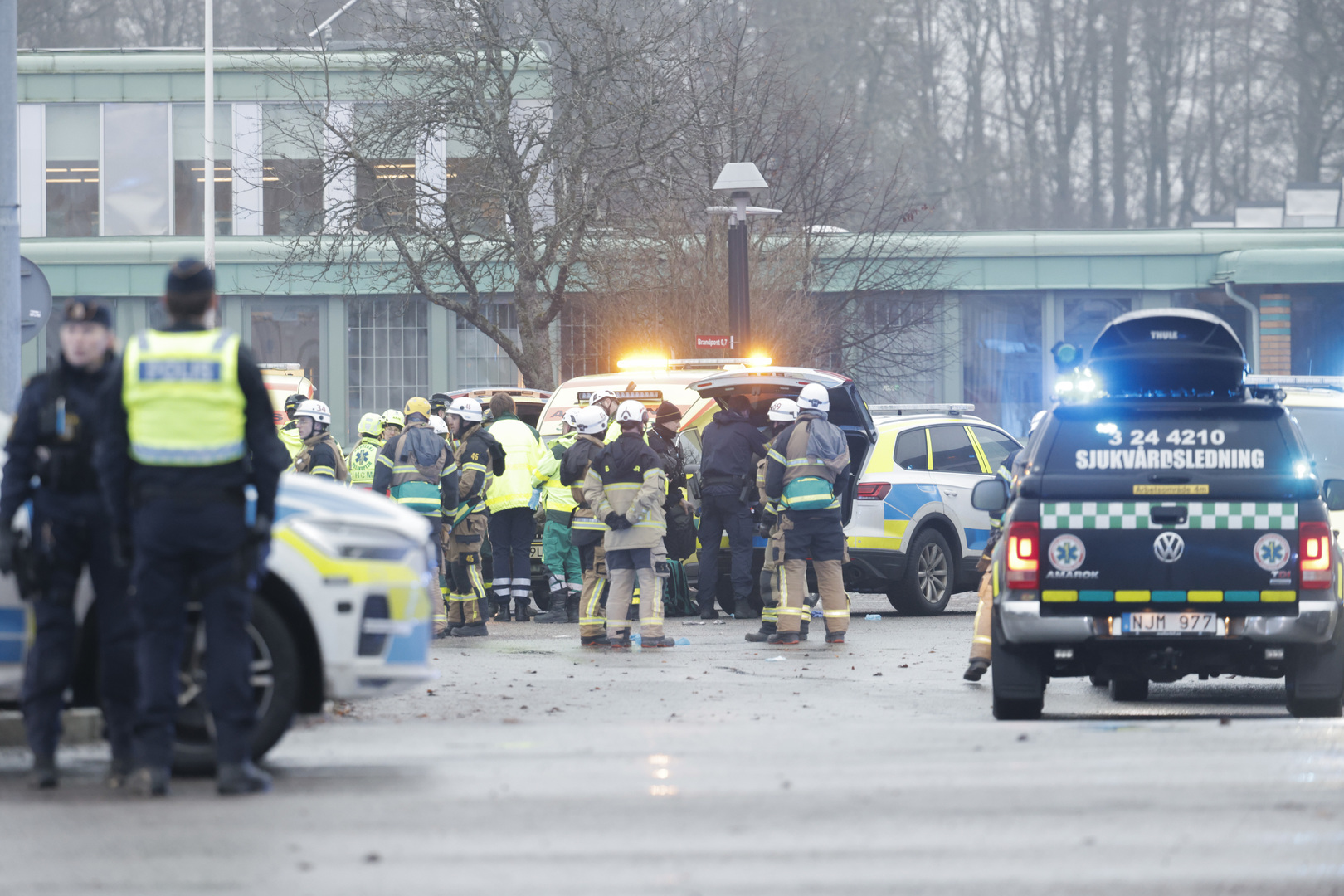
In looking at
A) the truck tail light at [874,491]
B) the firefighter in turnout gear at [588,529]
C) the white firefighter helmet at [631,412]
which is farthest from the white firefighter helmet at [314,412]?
the truck tail light at [874,491]

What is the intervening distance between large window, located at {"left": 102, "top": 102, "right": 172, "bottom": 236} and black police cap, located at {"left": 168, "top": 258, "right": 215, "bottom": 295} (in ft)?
99.2

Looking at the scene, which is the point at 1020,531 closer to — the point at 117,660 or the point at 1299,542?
the point at 1299,542

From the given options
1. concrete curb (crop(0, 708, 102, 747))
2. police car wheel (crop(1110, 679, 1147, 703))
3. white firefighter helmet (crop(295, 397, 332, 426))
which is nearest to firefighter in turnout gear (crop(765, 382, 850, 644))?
police car wheel (crop(1110, 679, 1147, 703))

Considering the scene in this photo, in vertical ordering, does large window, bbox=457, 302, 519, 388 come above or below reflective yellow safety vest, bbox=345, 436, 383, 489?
above

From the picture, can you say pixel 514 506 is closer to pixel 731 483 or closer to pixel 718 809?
pixel 731 483

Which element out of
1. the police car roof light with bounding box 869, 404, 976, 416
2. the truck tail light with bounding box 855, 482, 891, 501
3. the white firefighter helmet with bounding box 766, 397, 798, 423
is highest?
the police car roof light with bounding box 869, 404, 976, 416

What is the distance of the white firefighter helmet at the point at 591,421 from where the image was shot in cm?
1582

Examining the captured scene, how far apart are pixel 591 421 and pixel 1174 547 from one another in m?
6.79

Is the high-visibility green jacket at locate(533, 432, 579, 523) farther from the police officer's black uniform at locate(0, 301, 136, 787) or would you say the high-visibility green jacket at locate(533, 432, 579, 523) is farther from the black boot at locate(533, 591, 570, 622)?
the police officer's black uniform at locate(0, 301, 136, 787)

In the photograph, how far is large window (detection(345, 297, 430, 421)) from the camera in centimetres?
3525

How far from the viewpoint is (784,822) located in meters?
6.67

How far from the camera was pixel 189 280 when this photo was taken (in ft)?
23.3

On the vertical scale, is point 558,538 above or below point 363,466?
below

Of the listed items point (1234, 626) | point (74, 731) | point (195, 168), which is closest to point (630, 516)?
point (1234, 626)
